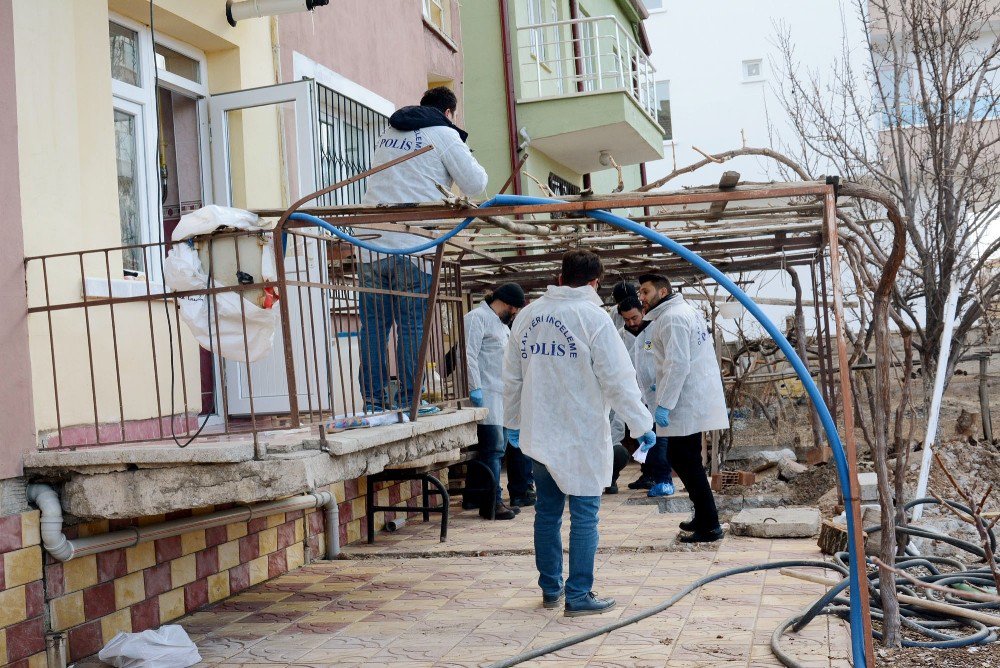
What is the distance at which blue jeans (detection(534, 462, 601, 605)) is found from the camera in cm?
566

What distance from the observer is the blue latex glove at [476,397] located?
8766 mm

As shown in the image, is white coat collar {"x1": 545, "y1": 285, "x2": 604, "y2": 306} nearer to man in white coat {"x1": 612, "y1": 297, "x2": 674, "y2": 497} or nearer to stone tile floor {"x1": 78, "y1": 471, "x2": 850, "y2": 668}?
stone tile floor {"x1": 78, "y1": 471, "x2": 850, "y2": 668}

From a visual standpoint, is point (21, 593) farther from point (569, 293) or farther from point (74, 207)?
point (569, 293)

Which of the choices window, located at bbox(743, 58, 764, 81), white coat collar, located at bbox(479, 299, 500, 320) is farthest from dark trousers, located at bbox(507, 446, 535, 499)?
window, located at bbox(743, 58, 764, 81)

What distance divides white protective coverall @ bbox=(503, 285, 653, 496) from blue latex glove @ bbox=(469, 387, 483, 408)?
2.88 meters

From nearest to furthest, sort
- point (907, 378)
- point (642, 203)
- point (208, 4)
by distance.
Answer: point (642, 203) < point (907, 378) < point (208, 4)

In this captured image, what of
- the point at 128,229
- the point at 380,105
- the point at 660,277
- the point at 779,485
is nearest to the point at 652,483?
the point at 779,485

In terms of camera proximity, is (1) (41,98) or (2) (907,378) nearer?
(1) (41,98)

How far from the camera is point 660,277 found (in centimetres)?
828

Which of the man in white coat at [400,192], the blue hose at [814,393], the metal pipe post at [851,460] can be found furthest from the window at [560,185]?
the metal pipe post at [851,460]

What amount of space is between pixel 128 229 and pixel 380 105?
385 centimetres

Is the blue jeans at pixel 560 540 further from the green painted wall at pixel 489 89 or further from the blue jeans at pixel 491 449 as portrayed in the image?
the green painted wall at pixel 489 89

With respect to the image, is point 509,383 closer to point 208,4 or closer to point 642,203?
point 642,203

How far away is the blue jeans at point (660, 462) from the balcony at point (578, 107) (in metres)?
5.78
